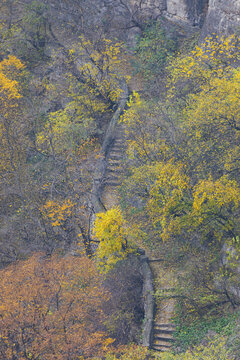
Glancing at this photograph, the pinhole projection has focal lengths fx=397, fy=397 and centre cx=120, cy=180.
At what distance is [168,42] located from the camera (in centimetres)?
4044

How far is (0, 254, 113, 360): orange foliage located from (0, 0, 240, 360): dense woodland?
0.24 ft

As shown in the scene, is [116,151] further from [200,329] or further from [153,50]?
[200,329]

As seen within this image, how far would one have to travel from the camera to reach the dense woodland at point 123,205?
19.7m

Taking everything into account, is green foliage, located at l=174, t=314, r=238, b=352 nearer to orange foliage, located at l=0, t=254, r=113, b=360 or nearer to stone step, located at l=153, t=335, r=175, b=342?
stone step, located at l=153, t=335, r=175, b=342

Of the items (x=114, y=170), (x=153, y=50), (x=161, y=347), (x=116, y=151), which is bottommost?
(x=161, y=347)

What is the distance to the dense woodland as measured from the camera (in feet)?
64.6

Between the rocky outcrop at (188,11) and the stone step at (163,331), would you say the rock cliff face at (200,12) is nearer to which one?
the rocky outcrop at (188,11)

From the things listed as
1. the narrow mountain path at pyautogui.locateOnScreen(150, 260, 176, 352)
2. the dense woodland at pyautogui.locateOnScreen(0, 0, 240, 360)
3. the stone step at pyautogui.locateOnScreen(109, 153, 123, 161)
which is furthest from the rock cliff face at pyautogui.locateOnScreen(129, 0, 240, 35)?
the narrow mountain path at pyautogui.locateOnScreen(150, 260, 176, 352)

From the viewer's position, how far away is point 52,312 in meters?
20.9

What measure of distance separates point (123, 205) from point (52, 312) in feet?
33.8

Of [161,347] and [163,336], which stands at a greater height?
[163,336]

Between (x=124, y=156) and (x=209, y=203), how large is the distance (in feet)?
41.6

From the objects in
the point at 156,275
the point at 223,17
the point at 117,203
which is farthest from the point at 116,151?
the point at 223,17

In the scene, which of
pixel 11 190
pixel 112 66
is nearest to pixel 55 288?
pixel 11 190
